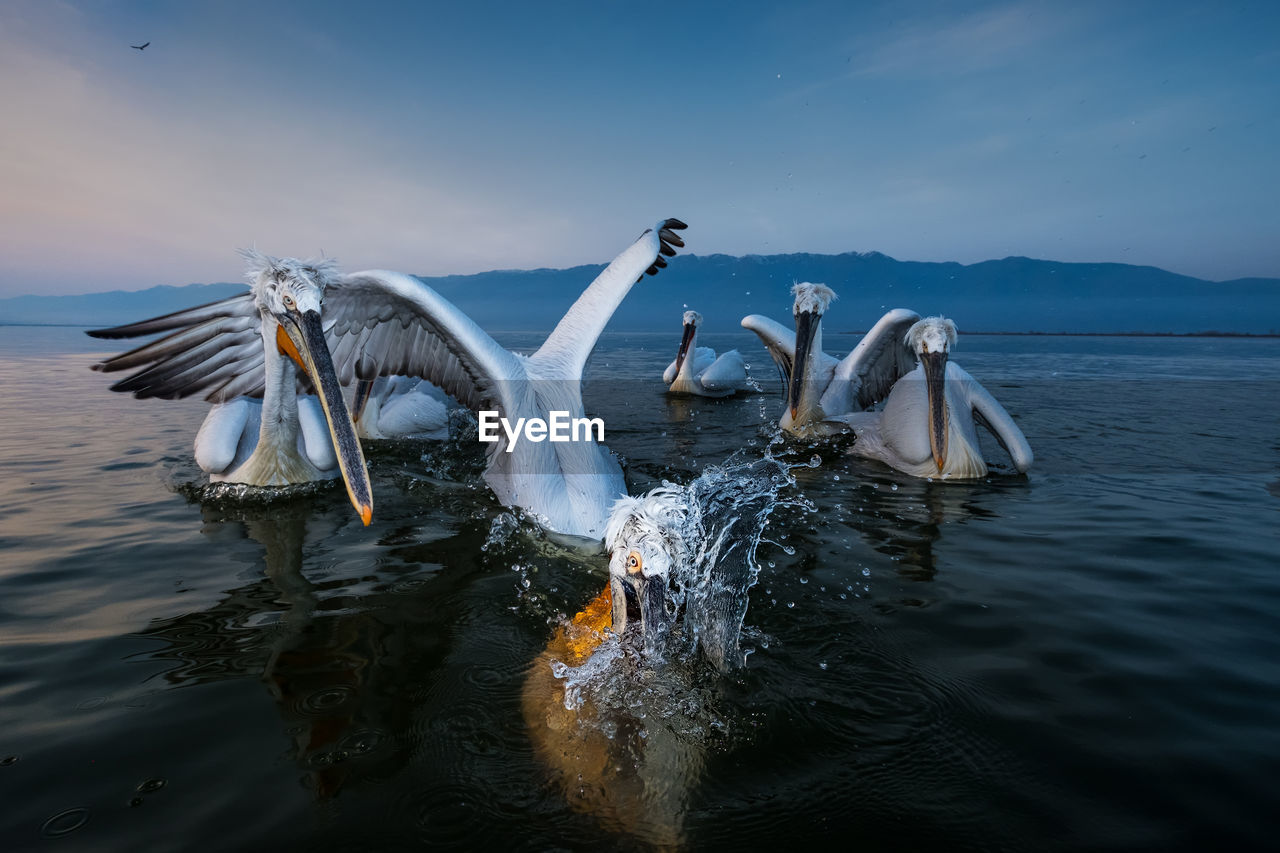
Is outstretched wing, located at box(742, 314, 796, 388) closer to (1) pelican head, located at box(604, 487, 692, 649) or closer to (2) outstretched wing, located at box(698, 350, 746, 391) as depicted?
(2) outstretched wing, located at box(698, 350, 746, 391)

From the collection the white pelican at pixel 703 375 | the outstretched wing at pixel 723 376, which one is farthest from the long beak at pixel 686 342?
the outstretched wing at pixel 723 376

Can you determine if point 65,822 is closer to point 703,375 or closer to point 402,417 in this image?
point 402,417

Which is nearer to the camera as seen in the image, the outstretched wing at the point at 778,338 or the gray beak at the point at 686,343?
the outstretched wing at the point at 778,338

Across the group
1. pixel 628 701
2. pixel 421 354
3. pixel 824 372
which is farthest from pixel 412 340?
pixel 824 372

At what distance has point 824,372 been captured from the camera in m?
9.03

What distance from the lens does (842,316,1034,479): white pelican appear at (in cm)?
634

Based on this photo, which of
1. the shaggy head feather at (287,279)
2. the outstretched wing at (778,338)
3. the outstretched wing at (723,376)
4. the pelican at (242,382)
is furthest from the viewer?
the outstretched wing at (723,376)

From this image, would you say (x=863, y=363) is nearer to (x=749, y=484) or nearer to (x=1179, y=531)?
(x=1179, y=531)

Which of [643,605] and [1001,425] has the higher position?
[1001,425]

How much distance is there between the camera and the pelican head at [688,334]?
13.7 meters

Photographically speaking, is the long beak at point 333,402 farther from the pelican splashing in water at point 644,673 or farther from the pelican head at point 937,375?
the pelican head at point 937,375

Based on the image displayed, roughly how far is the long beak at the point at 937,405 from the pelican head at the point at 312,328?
527 centimetres

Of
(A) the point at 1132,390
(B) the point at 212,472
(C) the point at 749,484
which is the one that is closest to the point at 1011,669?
(C) the point at 749,484

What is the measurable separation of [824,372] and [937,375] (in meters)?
2.75
